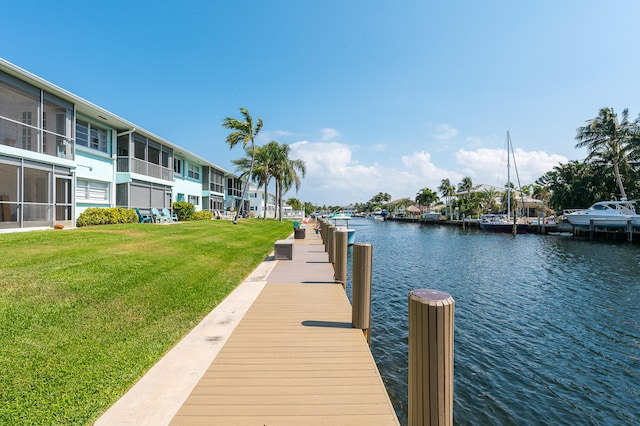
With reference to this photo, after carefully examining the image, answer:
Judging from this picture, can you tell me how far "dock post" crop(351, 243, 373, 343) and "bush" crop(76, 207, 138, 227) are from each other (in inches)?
663

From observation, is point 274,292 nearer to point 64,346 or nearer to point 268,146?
point 64,346

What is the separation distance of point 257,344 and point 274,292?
3.19 meters

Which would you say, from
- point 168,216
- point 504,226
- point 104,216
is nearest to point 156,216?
point 168,216

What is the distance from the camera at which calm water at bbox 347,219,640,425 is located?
5.14 m

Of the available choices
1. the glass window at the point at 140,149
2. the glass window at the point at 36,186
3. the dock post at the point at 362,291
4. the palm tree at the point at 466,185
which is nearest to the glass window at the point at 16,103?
the glass window at the point at 36,186

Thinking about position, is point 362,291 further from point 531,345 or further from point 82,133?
point 82,133

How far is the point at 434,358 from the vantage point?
2490 mm

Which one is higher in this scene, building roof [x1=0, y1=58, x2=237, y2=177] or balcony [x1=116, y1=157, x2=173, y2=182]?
building roof [x1=0, y1=58, x2=237, y2=177]

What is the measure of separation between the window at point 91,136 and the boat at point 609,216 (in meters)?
51.9

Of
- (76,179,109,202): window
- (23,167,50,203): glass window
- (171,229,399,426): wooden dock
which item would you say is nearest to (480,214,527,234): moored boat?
(171,229,399,426): wooden dock

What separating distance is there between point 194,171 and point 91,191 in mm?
15205

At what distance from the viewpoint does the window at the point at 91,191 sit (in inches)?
686

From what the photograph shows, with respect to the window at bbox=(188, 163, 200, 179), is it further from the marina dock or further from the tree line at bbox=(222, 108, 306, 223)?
the marina dock

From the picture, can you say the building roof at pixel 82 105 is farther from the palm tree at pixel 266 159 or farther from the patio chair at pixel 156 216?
the palm tree at pixel 266 159
